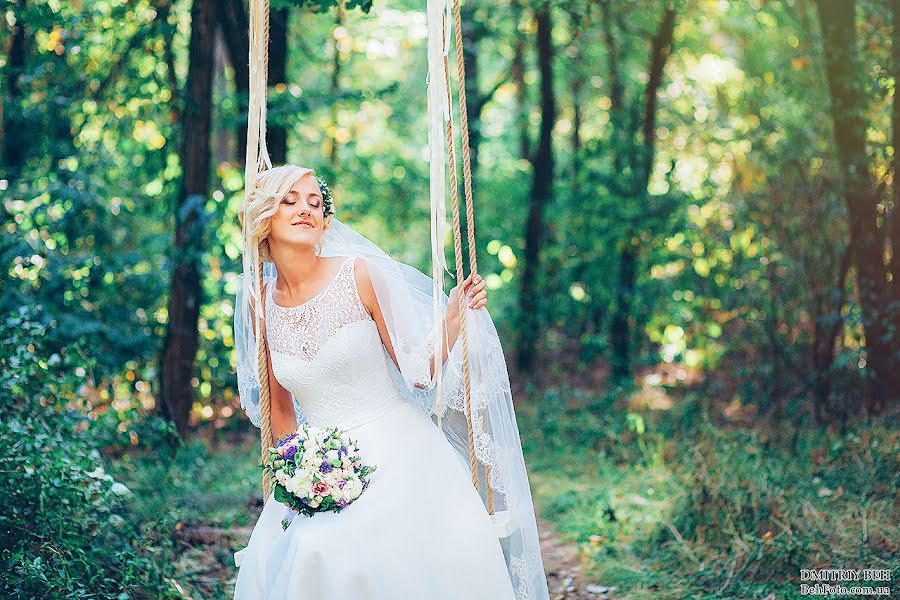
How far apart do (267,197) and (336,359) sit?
59 centimetres

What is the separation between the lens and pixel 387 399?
3.32 metres

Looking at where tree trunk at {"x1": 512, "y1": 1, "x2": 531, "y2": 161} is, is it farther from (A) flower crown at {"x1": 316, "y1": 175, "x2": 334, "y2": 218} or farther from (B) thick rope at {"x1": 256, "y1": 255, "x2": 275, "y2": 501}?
(B) thick rope at {"x1": 256, "y1": 255, "x2": 275, "y2": 501}

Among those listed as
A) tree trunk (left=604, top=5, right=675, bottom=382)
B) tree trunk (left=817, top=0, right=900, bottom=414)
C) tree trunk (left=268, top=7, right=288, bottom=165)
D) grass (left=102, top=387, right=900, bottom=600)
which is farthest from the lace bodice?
tree trunk (left=604, top=5, right=675, bottom=382)

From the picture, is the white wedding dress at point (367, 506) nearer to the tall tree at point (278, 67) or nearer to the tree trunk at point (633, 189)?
the tall tree at point (278, 67)

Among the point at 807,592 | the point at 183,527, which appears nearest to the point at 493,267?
the point at 183,527

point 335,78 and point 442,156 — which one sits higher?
point 335,78

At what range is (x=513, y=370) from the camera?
10.0 meters

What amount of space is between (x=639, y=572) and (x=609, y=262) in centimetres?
469

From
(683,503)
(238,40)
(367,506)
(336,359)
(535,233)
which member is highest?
(238,40)

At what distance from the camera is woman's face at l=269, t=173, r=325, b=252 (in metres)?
3.30

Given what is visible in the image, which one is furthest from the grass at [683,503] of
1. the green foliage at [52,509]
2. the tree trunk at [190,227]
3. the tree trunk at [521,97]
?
the tree trunk at [521,97]

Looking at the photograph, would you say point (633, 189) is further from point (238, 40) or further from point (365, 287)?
point (365, 287)

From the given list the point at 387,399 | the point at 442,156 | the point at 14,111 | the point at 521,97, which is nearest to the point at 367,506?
the point at 387,399

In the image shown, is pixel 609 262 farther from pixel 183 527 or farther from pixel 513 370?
pixel 183 527
